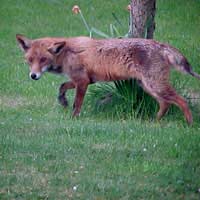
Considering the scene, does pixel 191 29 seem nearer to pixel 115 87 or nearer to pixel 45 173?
pixel 115 87

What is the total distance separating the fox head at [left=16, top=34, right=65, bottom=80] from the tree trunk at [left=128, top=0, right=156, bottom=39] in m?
1.55

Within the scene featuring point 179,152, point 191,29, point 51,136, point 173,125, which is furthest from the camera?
point 191,29

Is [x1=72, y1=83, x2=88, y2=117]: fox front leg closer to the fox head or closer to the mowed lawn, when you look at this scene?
the mowed lawn

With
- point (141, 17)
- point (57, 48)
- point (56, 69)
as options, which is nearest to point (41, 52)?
point (57, 48)

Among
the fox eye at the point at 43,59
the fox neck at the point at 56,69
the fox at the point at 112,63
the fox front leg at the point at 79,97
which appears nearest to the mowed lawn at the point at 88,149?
the fox front leg at the point at 79,97

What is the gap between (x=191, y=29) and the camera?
66.2ft

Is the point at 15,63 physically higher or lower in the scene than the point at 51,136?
lower

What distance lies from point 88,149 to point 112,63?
8.84 ft

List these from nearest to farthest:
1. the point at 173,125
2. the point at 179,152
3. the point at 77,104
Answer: the point at 179,152
the point at 173,125
the point at 77,104

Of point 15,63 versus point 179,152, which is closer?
point 179,152

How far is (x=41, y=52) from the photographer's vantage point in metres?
11.0

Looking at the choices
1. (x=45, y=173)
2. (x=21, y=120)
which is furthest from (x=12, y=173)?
(x=21, y=120)

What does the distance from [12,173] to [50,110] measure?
4.22 m

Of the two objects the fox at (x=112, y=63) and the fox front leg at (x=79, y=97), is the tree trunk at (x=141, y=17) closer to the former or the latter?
the fox at (x=112, y=63)
